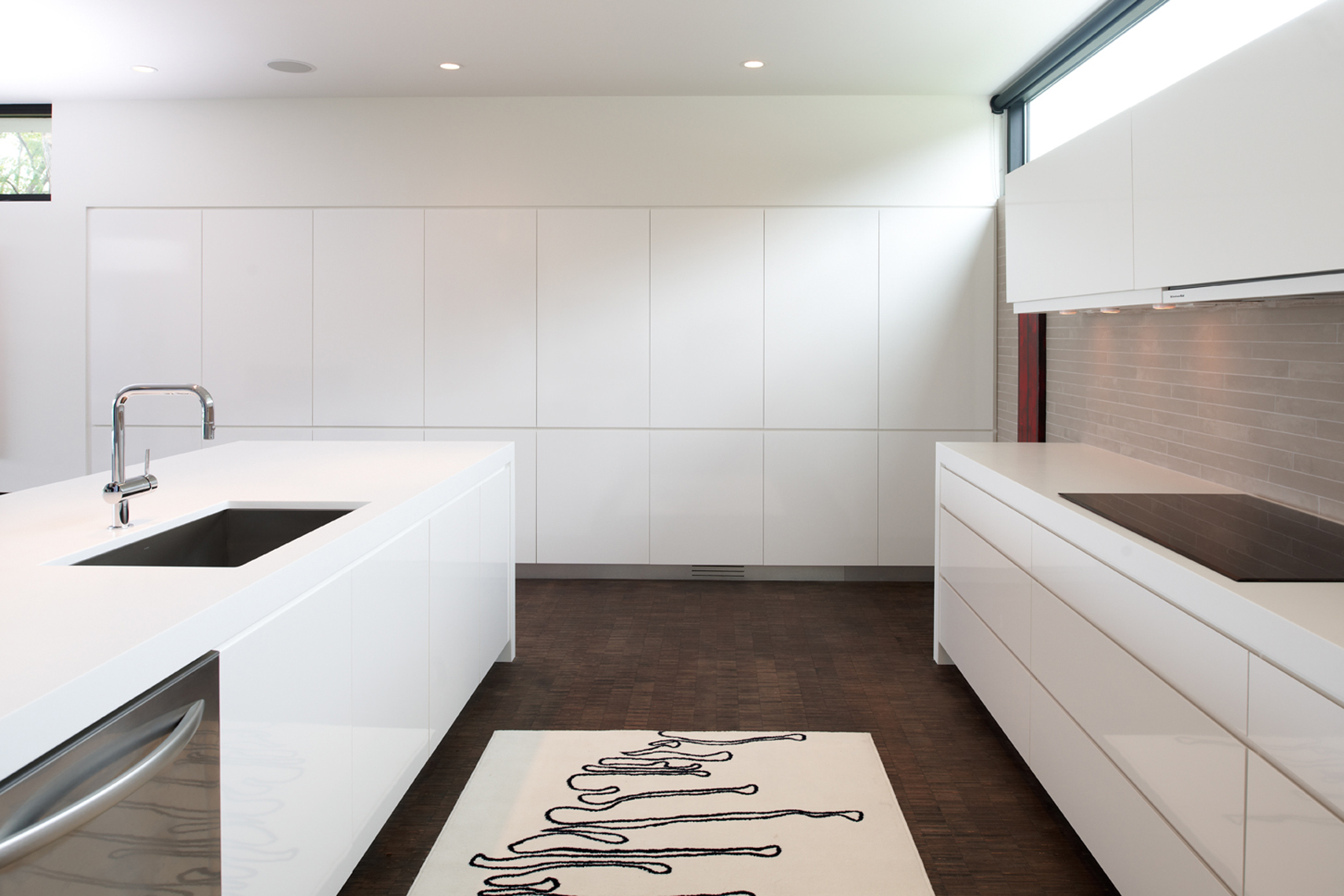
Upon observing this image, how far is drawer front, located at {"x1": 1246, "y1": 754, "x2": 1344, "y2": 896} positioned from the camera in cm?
130

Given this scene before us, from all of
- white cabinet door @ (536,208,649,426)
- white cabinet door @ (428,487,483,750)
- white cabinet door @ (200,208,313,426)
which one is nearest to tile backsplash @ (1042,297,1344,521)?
white cabinet door @ (536,208,649,426)

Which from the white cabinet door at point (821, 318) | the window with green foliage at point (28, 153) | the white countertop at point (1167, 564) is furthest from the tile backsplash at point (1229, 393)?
the window with green foliage at point (28, 153)

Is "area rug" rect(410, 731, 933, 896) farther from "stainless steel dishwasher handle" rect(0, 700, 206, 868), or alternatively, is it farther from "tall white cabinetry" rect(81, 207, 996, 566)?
"tall white cabinetry" rect(81, 207, 996, 566)

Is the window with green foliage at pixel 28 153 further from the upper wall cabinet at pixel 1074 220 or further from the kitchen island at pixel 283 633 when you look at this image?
the upper wall cabinet at pixel 1074 220

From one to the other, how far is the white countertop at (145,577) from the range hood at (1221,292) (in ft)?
6.32

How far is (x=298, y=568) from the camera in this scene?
1.73 meters

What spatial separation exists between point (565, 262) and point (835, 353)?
146 centimetres

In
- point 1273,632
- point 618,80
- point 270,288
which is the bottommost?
point 1273,632

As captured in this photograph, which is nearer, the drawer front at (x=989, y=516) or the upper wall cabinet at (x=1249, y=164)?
the upper wall cabinet at (x=1249, y=164)

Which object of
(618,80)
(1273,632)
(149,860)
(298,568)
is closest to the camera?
(149,860)

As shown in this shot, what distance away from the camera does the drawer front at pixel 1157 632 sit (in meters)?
1.57

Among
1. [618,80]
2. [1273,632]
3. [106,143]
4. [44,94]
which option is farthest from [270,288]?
[1273,632]

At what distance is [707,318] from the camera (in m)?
4.89

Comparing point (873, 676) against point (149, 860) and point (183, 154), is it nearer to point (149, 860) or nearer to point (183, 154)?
point (149, 860)
